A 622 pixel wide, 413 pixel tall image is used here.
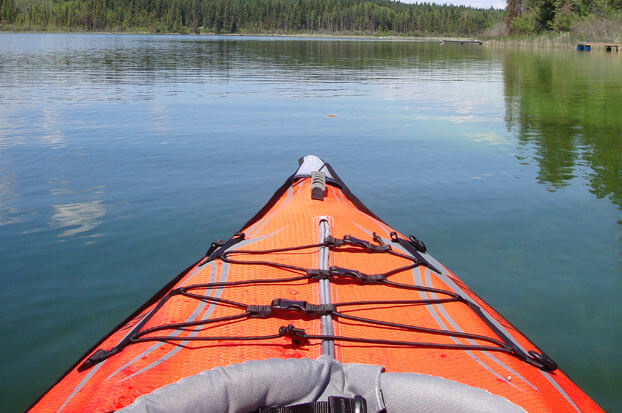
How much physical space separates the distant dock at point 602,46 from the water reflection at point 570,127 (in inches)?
993

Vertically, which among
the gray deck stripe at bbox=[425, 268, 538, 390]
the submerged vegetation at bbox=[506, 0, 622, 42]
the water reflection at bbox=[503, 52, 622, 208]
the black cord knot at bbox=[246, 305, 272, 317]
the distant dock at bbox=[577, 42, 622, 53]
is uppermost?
the submerged vegetation at bbox=[506, 0, 622, 42]

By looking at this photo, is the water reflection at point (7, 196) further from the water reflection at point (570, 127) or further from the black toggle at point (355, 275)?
the water reflection at point (570, 127)

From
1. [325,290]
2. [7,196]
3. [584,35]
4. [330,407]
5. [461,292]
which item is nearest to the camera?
[330,407]

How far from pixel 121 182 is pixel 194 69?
20.0 metres

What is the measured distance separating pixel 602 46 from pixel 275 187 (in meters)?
48.4

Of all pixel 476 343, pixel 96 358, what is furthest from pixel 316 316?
pixel 96 358

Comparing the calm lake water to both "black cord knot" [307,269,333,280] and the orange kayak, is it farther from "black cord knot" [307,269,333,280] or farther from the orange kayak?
"black cord knot" [307,269,333,280]

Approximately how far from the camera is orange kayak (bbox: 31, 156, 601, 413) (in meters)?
2.21

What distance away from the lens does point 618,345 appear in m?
4.10

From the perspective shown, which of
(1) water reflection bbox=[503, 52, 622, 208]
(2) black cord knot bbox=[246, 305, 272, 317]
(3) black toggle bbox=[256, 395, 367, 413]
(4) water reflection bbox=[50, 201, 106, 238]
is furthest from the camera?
(1) water reflection bbox=[503, 52, 622, 208]

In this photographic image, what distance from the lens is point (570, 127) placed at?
1206 centimetres

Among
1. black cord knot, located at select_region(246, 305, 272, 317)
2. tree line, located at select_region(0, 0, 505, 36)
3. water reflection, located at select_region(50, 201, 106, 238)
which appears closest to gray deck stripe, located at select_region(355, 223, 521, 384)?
black cord knot, located at select_region(246, 305, 272, 317)

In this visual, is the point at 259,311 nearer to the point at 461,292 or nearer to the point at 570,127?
the point at 461,292

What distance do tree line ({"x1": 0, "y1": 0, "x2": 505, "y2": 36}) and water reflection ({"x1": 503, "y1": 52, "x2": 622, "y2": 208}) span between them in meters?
110
